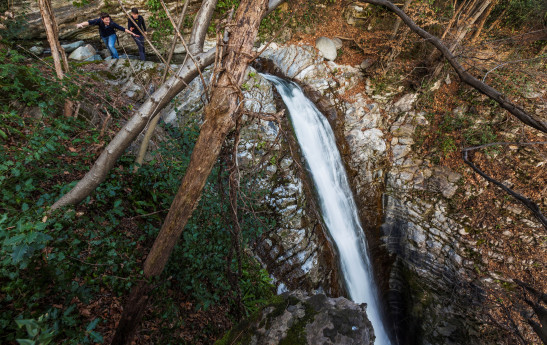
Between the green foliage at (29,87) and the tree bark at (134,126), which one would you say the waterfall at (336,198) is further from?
the green foliage at (29,87)

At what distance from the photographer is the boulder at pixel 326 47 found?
923cm

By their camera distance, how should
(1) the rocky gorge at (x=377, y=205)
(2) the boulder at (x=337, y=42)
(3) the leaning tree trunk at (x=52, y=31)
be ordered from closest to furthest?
(3) the leaning tree trunk at (x=52, y=31)
(1) the rocky gorge at (x=377, y=205)
(2) the boulder at (x=337, y=42)

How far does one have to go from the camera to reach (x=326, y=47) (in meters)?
9.30

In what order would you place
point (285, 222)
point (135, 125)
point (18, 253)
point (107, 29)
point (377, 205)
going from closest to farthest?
point (18, 253)
point (135, 125)
point (285, 222)
point (107, 29)
point (377, 205)

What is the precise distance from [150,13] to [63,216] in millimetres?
8773

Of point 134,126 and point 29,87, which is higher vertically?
point 29,87

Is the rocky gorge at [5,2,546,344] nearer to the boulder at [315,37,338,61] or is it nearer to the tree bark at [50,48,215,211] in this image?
the boulder at [315,37,338,61]

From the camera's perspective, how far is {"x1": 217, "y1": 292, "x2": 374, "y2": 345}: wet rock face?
2.25 meters

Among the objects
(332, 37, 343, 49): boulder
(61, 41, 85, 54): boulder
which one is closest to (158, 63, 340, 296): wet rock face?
(61, 41, 85, 54): boulder

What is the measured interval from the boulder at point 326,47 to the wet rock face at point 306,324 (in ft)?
29.6

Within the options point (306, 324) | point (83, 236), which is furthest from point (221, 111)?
point (83, 236)

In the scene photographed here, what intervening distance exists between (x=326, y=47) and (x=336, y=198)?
606cm

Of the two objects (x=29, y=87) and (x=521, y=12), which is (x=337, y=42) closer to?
(x=521, y=12)

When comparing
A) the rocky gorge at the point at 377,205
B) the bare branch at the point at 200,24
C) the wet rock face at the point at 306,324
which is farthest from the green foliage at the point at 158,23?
the wet rock face at the point at 306,324
